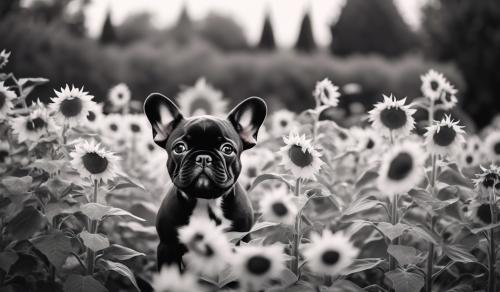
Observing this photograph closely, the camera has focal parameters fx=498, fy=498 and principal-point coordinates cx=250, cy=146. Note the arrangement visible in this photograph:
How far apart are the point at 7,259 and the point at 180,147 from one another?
97 cm

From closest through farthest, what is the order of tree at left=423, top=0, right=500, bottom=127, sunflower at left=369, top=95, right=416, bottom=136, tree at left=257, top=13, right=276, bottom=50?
sunflower at left=369, top=95, right=416, bottom=136 → tree at left=423, top=0, right=500, bottom=127 → tree at left=257, top=13, right=276, bottom=50

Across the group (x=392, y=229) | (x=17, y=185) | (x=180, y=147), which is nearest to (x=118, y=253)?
(x=17, y=185)

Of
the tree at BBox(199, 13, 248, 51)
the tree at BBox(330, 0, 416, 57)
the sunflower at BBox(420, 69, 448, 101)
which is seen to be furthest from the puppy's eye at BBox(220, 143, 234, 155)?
the tree at BBox(199, 13, 248, 51)

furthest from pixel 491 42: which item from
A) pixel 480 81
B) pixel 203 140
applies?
pixel 203 140

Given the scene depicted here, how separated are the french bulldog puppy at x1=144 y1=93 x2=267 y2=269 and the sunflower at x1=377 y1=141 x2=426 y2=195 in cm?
65

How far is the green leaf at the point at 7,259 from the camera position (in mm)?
2270

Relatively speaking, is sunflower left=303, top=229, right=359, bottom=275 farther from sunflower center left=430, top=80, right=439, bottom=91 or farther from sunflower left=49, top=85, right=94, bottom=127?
sunflower center left=430, top=80, right=439, bottom=91

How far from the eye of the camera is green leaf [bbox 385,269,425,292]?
2248 millimetres

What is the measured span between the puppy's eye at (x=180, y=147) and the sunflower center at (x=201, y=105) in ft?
9.60

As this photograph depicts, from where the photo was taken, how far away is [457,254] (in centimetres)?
241

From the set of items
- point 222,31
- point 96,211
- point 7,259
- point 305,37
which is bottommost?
point 7,259

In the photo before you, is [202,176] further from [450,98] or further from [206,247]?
[450,98]

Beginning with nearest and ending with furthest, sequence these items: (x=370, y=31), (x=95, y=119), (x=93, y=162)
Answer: (x=93, y=162) → (x=95, y=119) → (x=370, y=31)

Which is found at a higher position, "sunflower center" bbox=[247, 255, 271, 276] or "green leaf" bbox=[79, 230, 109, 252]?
"sunflower center" bbox=[247, 255, 271, 276]
